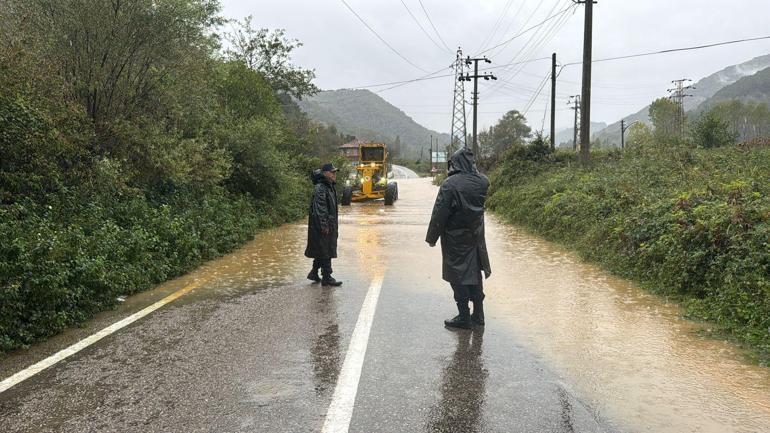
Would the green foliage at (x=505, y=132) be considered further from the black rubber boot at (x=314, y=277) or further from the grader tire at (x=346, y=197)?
the black rubber boot at (x=314, y=277)

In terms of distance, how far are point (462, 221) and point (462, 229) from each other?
0.09m

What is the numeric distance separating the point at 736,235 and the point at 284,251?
306 inches

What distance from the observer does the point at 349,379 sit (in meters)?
4.20

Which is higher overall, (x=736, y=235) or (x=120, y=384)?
(x=736, y=235)

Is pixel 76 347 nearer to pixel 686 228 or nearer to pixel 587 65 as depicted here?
pixel 686 228

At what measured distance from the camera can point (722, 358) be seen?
4.85 meters

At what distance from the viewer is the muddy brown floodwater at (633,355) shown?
12.2ft

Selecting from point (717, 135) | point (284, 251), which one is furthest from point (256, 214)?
point (717, 135)

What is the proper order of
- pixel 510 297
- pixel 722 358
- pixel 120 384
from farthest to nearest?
pixel 510 297 → pixel 722 358 → pixel 120 384

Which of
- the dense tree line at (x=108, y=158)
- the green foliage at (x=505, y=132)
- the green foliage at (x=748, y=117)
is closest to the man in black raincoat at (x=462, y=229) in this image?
the dense tree line at (x=108, y=158)

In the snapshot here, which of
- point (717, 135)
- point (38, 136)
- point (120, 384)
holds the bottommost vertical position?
point (120, 384)

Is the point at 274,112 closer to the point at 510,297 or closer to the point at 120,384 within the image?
the point at 510,297

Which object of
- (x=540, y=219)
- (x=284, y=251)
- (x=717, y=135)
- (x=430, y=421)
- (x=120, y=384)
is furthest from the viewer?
(x=717, y=135)

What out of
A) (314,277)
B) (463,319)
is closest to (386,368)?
(463,319)
